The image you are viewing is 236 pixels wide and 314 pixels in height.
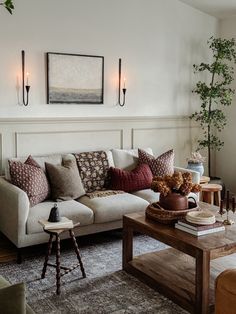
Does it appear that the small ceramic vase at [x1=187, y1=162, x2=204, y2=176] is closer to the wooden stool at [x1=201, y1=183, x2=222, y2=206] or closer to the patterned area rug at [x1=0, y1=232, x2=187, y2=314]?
the wooden stool at [x1=201, y1=183, x2=222, y2=206]

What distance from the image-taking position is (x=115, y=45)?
4977 mm

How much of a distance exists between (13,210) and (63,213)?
431 millimetres

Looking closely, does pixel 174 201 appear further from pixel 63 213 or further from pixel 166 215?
pixel 63 213

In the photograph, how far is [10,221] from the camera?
3672 millimetres

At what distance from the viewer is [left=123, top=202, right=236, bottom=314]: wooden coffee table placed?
274 centimetres

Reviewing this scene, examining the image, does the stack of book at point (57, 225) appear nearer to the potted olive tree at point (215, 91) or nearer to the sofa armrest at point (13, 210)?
the sofa armrest at point (13, 210)

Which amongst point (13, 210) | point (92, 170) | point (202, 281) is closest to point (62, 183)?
point (92, 170)

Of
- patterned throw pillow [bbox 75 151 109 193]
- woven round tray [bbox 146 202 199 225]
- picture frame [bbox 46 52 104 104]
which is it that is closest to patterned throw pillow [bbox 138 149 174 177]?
patterned throw pillow [bbox 75 151 109 193]

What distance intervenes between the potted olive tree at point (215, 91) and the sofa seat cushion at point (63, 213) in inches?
96.5

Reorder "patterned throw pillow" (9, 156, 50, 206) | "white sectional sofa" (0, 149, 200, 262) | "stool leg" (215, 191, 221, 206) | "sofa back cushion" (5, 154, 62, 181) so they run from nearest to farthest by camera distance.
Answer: "white sectional sofa" (0, 149, 200, 262)
"patterned throw pillow" (9, 156, 50, 206)
"sofa back cushion" (5, 154, 62, 181)
"stool leg" (215, 191, 221, 206)

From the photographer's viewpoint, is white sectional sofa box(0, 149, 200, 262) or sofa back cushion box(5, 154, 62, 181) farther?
sofa back cushion box(5, 154, 62, 181)

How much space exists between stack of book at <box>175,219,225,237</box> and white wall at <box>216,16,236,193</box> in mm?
2880

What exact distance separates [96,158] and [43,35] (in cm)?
143

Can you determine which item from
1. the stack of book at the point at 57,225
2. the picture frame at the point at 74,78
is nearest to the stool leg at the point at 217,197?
the picture frame at the point at 74,78
